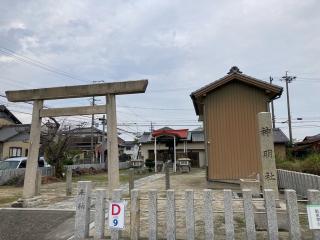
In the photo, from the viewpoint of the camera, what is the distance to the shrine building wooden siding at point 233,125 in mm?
14156

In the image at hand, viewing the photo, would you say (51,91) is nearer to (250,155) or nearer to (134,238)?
(134,238)

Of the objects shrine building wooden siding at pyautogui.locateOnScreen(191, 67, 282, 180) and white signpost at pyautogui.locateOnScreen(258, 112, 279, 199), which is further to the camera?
shrine building wooden siding at pyautogui.locateOnScreen(191, 67, 282, 180)

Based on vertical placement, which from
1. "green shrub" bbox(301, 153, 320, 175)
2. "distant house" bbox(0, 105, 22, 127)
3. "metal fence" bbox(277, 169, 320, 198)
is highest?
"distant house" bbox(0, 105, 22, 127)

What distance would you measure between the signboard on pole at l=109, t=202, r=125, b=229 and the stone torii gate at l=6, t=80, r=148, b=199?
169 inches

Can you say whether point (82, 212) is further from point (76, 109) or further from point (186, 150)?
point (186, 150)

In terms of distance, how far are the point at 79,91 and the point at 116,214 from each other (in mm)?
6094

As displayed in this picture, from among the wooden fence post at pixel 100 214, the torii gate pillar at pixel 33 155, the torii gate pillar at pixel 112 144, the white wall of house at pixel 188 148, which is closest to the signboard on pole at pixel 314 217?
the wooden fence post at pixel 100 214

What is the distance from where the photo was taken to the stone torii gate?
10.5 m

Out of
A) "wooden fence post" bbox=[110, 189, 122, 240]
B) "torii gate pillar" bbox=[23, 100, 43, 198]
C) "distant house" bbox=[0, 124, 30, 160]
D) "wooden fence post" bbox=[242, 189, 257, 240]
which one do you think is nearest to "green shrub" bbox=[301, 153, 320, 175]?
"wooden fence post" bbox=[242, 189, 257, 240]

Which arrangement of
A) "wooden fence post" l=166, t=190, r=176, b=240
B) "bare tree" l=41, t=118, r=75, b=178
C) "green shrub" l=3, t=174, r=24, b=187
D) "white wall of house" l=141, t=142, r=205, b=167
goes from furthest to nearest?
1. "white wall of house" l=141, t=142, r=205, b=167
2. "bare tree" l=41, t=118, r=75, b=178
3. "green shrub" l=3, t=174, r=24, b=187
4. "wooden fence post" l=166, t=190, r=176, b=240

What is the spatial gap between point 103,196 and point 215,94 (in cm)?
978

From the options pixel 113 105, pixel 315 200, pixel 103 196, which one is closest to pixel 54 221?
pixel 103 196

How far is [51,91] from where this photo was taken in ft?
36.9

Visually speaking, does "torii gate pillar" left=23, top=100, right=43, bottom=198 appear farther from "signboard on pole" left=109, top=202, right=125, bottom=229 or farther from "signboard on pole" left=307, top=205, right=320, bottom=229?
"signboard on pole" left=307, top=205, right=320, bottom=229
